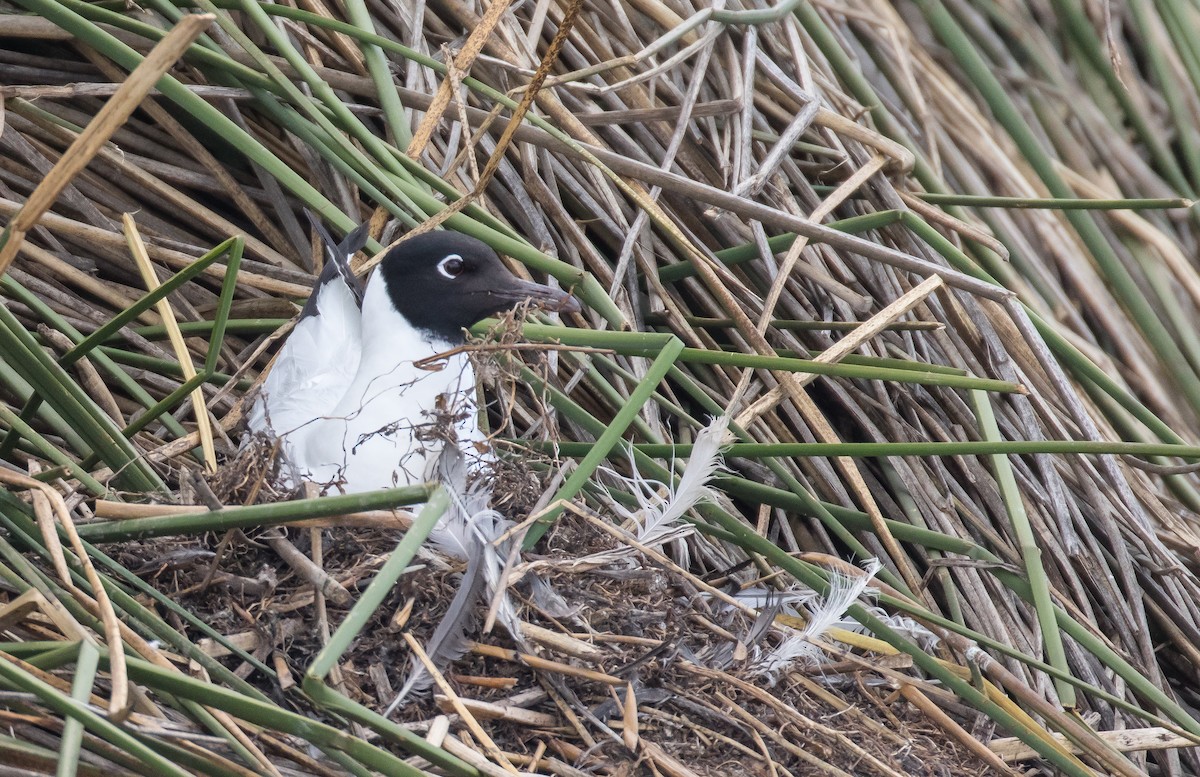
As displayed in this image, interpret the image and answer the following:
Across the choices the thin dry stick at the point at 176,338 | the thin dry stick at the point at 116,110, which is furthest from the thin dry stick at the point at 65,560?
the thin dry stick at the point at 176,338

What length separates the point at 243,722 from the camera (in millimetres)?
1670

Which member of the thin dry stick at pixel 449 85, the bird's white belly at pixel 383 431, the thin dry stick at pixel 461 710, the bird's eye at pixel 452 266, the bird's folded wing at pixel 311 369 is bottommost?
the thin dry stick at pixel 461 710

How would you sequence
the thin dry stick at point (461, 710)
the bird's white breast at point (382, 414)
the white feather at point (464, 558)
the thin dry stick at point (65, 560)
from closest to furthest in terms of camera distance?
the thin dry stick at point (65, 560) < the thin dry stick at point (461, 710) < the white feather at point (464, 558) < the bird's white breast at point (382, 414)

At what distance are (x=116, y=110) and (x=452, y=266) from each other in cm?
112

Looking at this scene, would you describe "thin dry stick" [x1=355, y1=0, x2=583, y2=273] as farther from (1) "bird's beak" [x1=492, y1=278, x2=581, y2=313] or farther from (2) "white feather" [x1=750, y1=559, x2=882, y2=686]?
(2) "white feather" [x1=750, y1=559, x2=882, y2=686]

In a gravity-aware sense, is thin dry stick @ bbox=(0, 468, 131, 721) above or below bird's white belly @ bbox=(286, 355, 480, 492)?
below

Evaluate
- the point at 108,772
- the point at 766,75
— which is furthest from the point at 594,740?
the point at 766,75

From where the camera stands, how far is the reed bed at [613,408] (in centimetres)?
183

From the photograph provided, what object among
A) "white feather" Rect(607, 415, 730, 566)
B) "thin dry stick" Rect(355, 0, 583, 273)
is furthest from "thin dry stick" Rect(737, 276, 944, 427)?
"thin dry stick" Rect(355, 0, 583, 273)

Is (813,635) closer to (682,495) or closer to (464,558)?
(682,495)

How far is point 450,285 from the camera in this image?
2.57 metres

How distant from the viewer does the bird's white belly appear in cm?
224

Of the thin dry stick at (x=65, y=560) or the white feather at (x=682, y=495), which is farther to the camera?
the white feather at (x=682, y=495)

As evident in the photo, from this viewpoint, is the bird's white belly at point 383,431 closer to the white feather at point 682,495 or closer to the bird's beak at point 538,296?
the bird's beak at point 538,296
